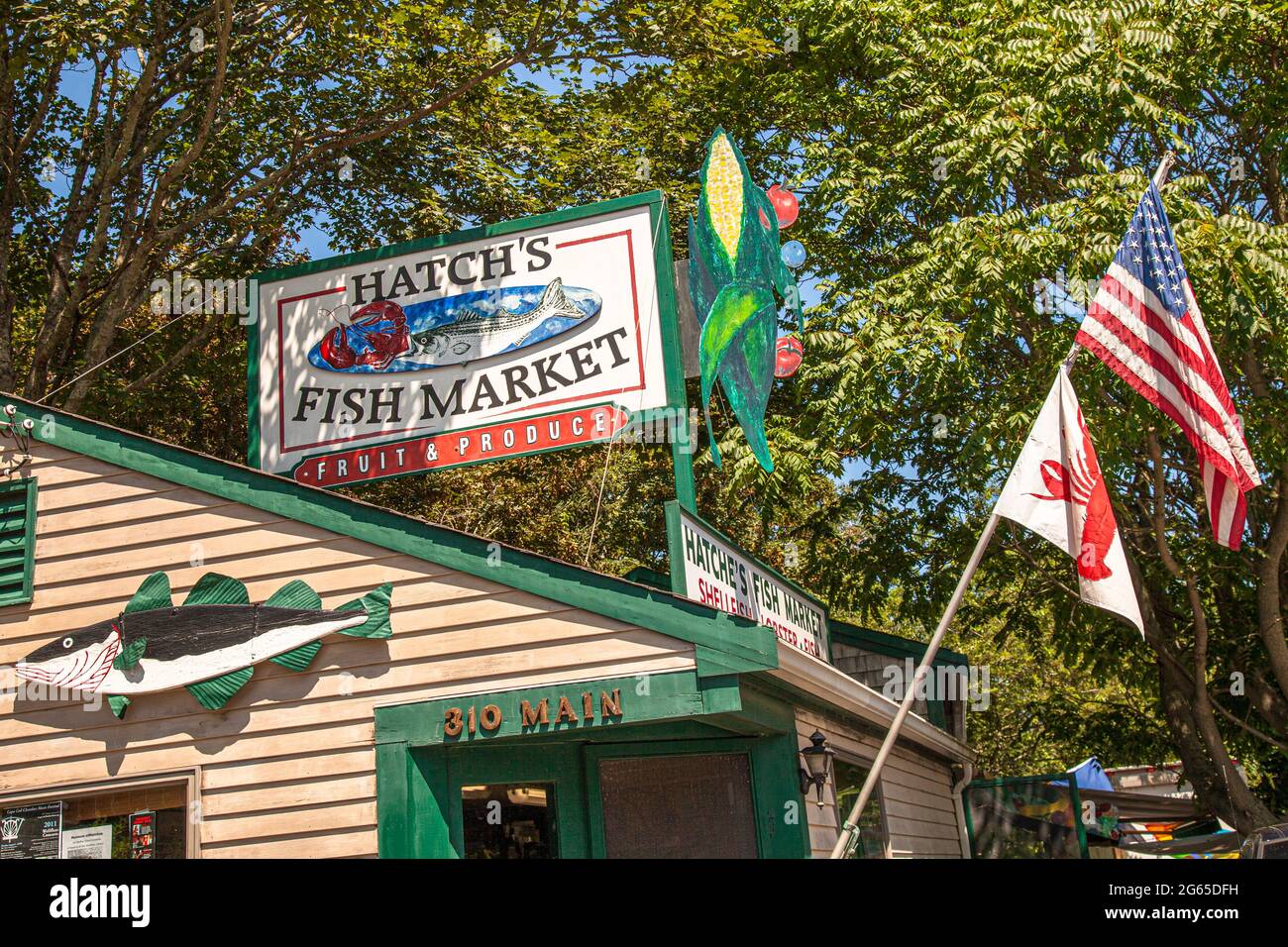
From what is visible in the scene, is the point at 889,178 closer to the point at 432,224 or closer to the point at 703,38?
the point at 703,38

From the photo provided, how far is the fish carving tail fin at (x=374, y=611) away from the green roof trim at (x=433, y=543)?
0.29 m

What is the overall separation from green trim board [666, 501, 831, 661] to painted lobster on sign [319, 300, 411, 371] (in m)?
2.99

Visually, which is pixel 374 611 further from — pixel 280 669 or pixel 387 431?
pixel 387 431

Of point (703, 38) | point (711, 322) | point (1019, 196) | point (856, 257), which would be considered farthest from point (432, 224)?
point (711, 322)

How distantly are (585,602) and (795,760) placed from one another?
214 centimetres

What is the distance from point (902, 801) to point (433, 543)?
6792 millimetres

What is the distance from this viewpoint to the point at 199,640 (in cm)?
758

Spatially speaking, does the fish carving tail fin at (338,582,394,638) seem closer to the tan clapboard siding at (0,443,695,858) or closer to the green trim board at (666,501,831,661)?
the tan clapboard siding at (0,443,695,858)

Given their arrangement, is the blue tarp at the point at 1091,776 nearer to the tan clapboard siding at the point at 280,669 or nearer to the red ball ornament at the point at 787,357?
the red ball ornament at the point at 787,357

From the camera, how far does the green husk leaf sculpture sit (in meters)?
9.27

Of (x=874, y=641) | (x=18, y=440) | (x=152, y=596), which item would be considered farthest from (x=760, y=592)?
(x=18, y=440)

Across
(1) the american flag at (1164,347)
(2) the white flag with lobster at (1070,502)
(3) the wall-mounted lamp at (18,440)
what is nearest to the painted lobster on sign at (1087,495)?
(2) the white flag with lobster at (1070,502)

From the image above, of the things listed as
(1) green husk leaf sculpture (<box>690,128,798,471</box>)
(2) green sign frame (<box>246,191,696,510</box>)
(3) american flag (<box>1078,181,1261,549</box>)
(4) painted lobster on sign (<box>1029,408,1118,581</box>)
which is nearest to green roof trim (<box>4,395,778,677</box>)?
(2) green sign frame (<box>246,191,696,510</box>)

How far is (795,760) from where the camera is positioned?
8289 millimetres
